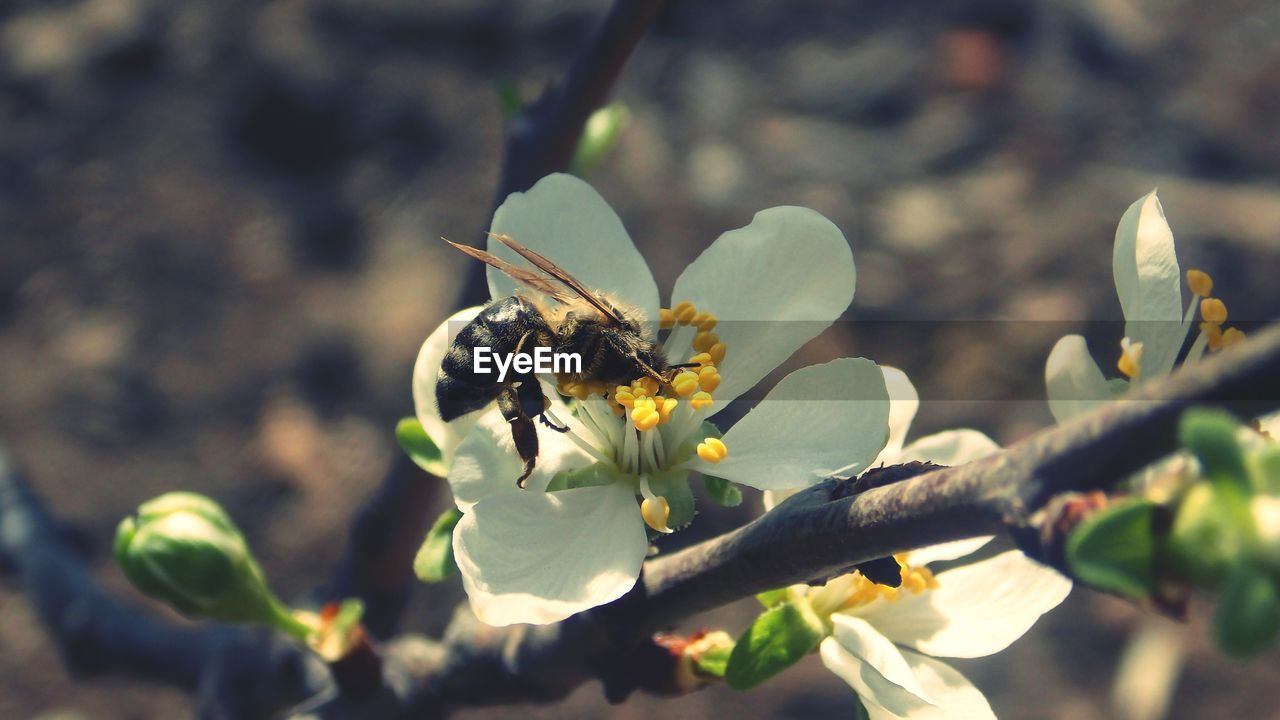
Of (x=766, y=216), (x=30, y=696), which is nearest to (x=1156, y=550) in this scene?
(x=766, y=216)

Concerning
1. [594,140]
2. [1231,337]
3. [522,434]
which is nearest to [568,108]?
[594,140]

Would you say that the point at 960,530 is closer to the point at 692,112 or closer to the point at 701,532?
the point at 701,532

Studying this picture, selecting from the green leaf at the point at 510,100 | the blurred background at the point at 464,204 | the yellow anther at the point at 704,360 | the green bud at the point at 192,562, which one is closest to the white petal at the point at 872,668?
the yellow anther at the point at 704,360

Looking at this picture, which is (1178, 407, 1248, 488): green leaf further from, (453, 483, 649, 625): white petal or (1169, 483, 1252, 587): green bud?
(453, 483, 649, 625): white petal

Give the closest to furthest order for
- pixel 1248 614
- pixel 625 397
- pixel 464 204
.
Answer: pixel 1248 614
pixel 625 397
pixel 464 204

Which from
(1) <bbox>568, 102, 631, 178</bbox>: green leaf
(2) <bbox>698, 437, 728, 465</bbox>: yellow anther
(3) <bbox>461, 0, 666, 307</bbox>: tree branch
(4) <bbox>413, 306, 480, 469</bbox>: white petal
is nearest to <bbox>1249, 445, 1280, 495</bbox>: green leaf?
(2) <bbox>698, 437, 728, 465</bbox>: yellow anther

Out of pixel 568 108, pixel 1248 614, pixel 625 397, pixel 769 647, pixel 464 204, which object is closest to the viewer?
pixel 1248 614

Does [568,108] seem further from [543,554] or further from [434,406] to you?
[543,554]

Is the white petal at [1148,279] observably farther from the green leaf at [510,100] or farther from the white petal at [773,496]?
the green leaf at [510,100]
